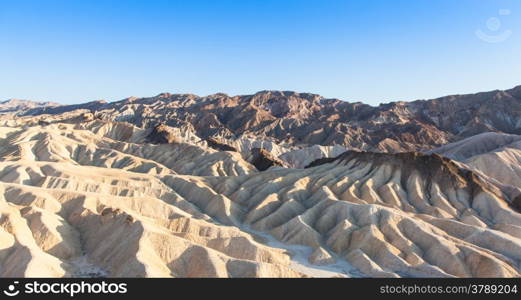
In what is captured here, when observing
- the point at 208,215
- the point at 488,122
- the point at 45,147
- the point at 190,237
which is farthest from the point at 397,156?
the point at 488,122

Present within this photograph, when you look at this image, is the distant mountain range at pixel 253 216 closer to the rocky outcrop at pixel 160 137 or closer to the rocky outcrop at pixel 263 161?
the rocky outcrop at pixel 263 161

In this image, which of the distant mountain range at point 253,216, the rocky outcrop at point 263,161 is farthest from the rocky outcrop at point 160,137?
the rocky outcrop at point 263,161

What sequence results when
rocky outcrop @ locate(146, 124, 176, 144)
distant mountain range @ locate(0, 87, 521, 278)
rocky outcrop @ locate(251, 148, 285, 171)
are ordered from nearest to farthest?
distant mountain range @ locate(0, 87, 521, 278) → rocky outcrop @ locate(251, 148, 285, 171) → rocky outcrop @ locate(146, 124, 176, 144)

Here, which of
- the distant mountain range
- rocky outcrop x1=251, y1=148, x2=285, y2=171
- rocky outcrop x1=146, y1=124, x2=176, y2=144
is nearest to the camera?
the distant mountain range

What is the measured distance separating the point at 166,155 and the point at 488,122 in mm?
140390

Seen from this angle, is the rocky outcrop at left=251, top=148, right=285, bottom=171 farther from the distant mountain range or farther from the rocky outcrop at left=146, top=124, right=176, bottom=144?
the rocky outcrop at left=146, top=124, right=176, bottom=144

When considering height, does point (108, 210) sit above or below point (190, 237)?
above

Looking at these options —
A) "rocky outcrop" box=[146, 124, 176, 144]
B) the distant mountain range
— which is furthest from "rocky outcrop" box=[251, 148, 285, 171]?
"rocky outcrop" box=[146, 124, 176, 144]

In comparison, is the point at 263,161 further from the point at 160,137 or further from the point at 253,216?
the point at 253,216

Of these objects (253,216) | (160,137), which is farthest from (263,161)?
(253,216)

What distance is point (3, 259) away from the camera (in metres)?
37.8

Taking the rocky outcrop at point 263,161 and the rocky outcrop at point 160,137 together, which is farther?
the rocky outcrop at point 160,137

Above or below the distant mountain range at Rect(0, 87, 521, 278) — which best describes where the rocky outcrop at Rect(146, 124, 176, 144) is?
above

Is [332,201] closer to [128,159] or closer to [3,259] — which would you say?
[3,259]
